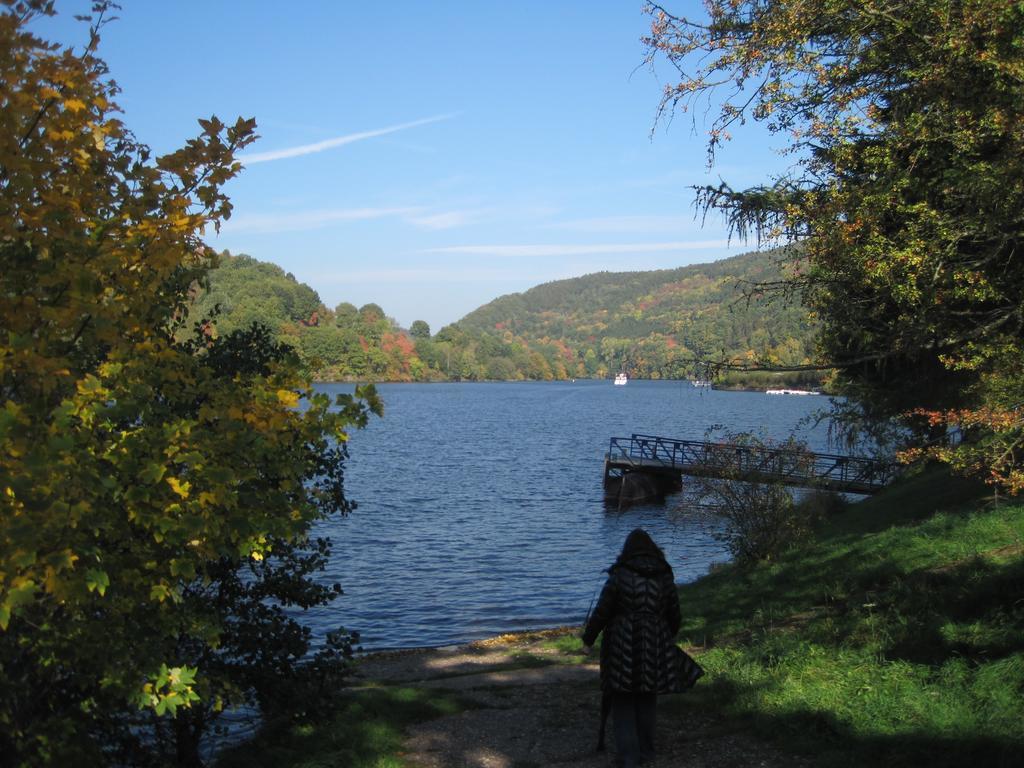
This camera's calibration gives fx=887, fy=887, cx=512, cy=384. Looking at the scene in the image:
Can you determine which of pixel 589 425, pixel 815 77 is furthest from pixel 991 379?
pixel 589 425

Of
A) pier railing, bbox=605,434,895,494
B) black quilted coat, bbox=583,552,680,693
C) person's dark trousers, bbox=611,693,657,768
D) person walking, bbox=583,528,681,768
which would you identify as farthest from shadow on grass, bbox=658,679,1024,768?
pier railing, bbox=605,434,895,494

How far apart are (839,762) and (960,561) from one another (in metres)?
4.70

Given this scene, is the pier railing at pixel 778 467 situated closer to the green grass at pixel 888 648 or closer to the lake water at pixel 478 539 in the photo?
the lake water at pixel 478 539

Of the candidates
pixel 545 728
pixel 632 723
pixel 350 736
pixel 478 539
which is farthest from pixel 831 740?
pixel 478 539

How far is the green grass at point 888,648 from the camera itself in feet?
19.6

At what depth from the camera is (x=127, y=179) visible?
188 inches

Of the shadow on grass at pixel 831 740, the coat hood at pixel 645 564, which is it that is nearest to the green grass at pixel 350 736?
the shadow on grass at pixel 831 740

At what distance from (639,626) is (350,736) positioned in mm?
3339

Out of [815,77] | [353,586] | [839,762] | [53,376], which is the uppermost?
[815,77]

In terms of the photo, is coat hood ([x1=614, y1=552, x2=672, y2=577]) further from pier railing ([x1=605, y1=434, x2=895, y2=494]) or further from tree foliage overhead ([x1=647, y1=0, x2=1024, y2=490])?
pier railing ([x1=605, y1=434, x2=895, y2=494])

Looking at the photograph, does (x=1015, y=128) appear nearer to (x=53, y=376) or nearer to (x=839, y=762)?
(x=839, y=762)

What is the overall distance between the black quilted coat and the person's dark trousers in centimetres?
17

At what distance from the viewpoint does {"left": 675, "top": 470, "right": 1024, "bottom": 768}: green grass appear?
5.96m

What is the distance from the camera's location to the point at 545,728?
26.2ft
